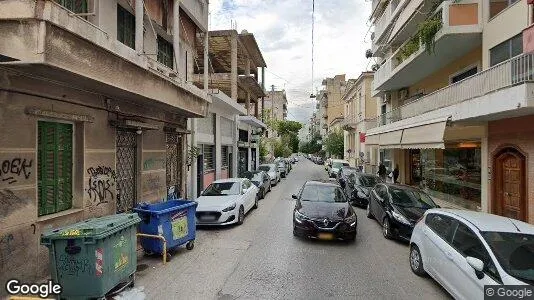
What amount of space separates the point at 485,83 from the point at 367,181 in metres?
6.93

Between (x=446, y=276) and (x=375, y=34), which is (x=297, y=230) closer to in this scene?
(x=446, y=276)

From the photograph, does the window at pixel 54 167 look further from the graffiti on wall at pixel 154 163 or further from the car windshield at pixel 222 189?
the car windshield at pixel 222 189

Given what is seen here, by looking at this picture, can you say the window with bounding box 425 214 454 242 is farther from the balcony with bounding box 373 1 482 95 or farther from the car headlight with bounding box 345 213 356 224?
the balcony with bounding box 373 1 482 95

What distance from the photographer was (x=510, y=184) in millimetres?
11031

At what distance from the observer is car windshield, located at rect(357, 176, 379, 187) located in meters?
15.5

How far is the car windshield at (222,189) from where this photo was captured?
38.5 feet

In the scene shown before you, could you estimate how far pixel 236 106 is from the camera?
20141mm

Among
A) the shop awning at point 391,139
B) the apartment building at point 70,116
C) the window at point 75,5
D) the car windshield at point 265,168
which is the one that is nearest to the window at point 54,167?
the apartment building at point 70,116

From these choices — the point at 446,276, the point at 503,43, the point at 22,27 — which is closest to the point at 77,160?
the point at 22,27

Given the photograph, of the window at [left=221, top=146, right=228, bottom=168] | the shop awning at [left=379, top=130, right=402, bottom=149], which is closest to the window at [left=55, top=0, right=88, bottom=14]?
the shop awning at [left=379, top=130, right=402, bottom=149]

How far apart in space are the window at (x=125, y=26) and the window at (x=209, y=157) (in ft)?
26.8

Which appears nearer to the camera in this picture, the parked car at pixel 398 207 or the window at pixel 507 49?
the parked car at pixel 398 207

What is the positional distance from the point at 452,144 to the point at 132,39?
44.4 ft

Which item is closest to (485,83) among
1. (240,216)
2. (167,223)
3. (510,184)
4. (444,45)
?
(510,184)
